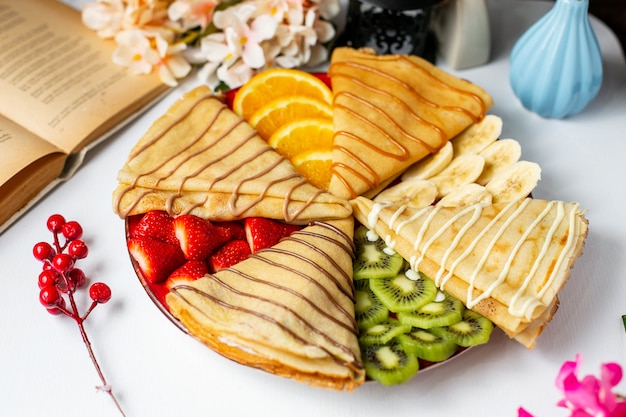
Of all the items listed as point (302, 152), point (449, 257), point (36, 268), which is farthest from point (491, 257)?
point (36, 268)

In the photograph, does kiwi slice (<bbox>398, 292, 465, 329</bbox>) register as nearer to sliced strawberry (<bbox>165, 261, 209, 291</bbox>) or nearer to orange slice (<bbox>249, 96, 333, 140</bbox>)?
sliced strawberry (<bbox>165, 261, 209, 291</bbox>)

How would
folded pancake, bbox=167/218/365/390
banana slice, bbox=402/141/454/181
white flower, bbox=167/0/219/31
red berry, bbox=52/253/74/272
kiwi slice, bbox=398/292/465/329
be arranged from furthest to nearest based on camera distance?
white flower, bbox=167/0/219/31 < banana slice, bbox=402/141/454/181 < red berry, bbox=52/253/74/272 < kiwi slice, bbox=398/292/465/329 < folded pancake, bbox=167/218/365/390

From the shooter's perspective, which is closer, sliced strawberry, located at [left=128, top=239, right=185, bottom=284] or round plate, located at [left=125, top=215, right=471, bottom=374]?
round plate, located at [left=125, top=215, right=471, bottom=374]

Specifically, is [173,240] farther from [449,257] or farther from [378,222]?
[449,257]

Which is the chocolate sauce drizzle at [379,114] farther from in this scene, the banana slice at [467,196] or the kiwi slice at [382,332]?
the kiwi slice at [382,332]

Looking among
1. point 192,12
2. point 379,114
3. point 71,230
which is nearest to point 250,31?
point 192,12

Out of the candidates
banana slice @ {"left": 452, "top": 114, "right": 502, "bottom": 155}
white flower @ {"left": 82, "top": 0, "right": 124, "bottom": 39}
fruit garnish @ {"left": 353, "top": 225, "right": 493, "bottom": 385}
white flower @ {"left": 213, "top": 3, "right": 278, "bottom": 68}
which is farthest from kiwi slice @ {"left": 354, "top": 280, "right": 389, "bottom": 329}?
white flower @ {"left": 82, "top": 0, "right": 124, "bottom": 39}
